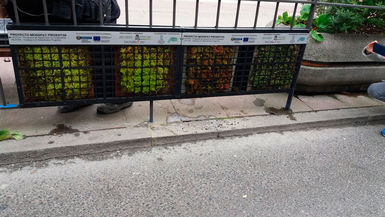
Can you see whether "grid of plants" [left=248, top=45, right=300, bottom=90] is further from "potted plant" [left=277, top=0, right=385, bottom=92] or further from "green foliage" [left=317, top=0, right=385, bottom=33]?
"green foliage" [left=317, top=0, right=385, bottom=33]

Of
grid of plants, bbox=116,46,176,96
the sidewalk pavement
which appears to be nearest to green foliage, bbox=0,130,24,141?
the sidewalk pavement

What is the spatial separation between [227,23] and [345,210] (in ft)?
31.0

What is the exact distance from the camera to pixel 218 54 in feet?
12.4

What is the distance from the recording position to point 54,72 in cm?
320

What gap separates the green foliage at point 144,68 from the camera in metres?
3.39

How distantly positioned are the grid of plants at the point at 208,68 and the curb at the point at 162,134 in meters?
0.45

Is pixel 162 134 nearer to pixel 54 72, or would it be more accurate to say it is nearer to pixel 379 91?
pixel 54 72

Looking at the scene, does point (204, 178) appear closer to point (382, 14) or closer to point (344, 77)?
point (344, 77)

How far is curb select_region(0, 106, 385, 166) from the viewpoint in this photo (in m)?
3.13

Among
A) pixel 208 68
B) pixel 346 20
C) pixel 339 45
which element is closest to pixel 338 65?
pixel 339 45

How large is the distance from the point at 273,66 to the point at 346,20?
1540mm

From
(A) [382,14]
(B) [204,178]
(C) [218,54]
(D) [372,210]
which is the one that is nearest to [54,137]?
(B) [204,178]

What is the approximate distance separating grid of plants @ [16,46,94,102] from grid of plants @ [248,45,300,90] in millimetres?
2095

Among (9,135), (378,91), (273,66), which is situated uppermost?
(273,66)
